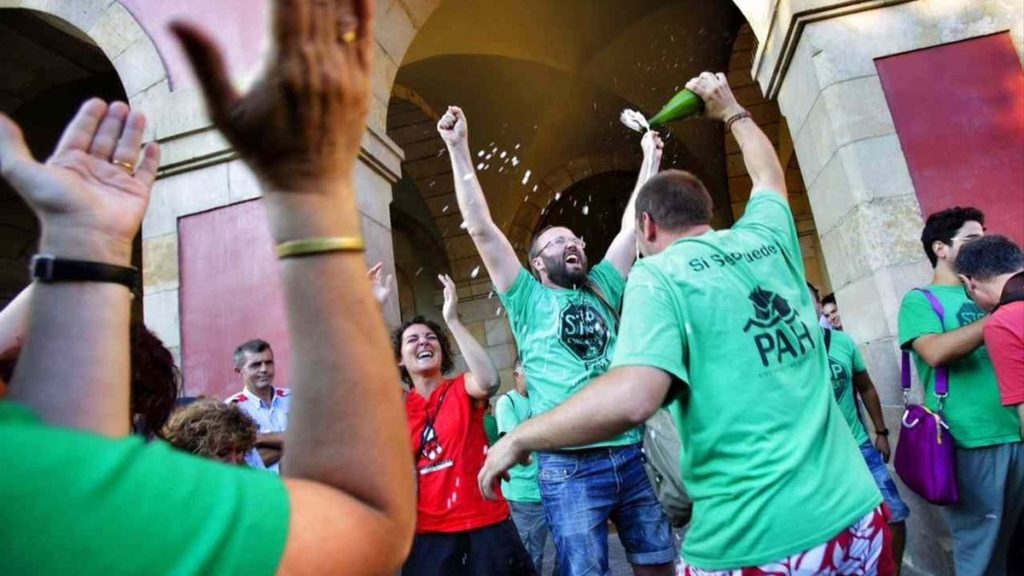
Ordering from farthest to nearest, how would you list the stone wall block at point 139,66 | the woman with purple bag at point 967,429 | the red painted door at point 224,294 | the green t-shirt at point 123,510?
the stone wall block at point 139,66, the red painted door at point 224,294, the woman with purple bag at point 967,429, the green t-shirt at point 123,510

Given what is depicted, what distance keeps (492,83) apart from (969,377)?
741 centimetres

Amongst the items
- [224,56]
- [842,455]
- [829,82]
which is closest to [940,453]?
[842,455]

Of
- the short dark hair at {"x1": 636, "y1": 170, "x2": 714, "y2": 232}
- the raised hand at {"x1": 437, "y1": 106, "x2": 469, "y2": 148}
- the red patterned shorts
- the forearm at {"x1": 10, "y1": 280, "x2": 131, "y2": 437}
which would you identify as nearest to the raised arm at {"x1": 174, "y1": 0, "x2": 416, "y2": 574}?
the forearm at {"x1": 10, "y1": 280, "x2": 131, "y2": 437}

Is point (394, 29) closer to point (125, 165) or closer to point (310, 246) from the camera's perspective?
point (125, 165)

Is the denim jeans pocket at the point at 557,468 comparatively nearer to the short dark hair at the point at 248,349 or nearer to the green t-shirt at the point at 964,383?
the green t-shirt at the point at 964,383

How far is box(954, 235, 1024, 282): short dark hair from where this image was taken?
2223mm

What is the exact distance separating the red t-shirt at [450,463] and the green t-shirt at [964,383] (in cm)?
183

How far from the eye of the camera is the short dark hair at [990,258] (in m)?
2.22

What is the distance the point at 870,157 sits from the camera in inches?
131

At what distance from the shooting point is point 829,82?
350 cm

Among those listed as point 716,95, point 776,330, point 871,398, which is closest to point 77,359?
point 776,330

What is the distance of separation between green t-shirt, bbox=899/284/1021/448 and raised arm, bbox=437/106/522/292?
1.66 meters

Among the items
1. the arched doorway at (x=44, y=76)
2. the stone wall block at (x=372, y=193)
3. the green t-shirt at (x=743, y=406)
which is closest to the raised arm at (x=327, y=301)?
the green t-shirt at (x=743, y=406)

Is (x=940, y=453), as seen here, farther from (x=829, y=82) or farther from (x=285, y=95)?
(x=285, y=95)
